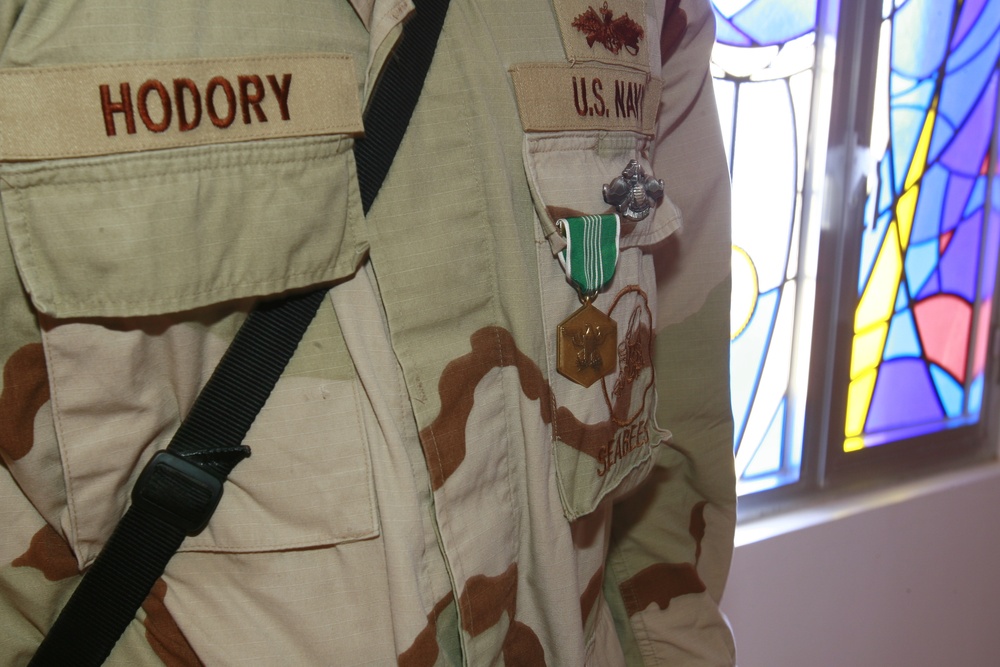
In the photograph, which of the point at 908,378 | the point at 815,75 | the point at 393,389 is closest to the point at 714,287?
the point at 393,389

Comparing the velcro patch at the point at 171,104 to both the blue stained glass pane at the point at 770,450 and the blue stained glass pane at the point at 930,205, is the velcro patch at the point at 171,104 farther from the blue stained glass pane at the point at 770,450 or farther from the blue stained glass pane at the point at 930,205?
the blue stained glass pane at the point at 930,205

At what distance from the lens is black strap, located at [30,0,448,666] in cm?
41

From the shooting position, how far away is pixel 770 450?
137 centimetres

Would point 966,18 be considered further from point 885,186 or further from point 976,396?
point 976,396

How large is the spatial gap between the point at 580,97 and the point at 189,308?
319 mm

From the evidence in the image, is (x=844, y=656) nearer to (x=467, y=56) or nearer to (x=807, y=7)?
(x=807, y=7)

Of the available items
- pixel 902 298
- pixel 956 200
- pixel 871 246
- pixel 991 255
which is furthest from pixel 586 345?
pixel 991 255

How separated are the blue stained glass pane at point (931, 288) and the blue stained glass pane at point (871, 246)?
18 cm

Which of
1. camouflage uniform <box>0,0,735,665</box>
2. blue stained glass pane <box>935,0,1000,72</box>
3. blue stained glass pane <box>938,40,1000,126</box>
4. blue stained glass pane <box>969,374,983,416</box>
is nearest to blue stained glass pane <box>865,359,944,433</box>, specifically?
blue stained glass pane <box>969,374,983,416</box>

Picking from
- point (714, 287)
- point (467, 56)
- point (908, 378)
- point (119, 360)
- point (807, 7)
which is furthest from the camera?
point (908, 378)

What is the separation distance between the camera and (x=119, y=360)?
39 centimetres

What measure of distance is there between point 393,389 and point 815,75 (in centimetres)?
110

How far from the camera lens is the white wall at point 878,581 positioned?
1.28 meters

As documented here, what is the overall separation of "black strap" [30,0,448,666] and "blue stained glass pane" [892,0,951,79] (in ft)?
4.24
